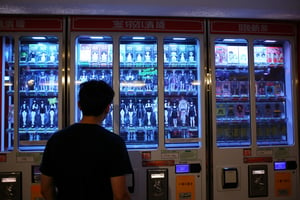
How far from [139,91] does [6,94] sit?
1249 mm

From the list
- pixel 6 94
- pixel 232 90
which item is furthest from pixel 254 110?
pixel 6 94

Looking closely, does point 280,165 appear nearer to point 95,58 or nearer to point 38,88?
point 95,58

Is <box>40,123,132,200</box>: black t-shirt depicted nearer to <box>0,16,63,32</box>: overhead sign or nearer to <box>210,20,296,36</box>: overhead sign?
Result: <box>0,16,63,32</box>: overhead sign

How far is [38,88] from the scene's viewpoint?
2490 millimetres

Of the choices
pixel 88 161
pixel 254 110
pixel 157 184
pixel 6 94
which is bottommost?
pixel 157 184

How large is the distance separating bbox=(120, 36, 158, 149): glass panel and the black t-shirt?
1.10 m

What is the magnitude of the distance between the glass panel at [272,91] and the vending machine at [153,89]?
2.24 ft

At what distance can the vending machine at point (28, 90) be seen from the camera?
217cm

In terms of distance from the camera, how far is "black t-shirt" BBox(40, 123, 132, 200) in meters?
1.30

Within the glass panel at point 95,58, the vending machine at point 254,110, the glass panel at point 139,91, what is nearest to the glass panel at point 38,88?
the glass panel at point 95,58

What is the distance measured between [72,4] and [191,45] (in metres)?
1.25

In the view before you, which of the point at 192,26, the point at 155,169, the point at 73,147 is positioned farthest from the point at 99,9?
the point at 155,169

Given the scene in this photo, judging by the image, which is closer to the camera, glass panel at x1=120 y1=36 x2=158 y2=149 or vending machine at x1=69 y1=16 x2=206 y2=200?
vending machine at x1=69 y1=16 x2=206 y2=200

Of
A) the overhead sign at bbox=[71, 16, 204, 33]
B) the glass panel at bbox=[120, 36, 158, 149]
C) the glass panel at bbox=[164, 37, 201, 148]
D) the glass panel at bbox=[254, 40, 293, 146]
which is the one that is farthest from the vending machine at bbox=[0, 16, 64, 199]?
the glass panel at bbox=[254, 40, 293, 146]
